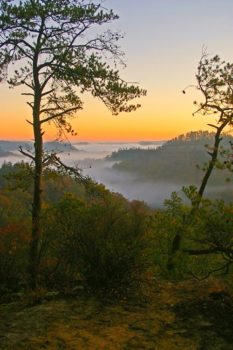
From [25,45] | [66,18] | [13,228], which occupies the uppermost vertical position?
[66,18]

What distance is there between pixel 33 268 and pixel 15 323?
3.10 metres

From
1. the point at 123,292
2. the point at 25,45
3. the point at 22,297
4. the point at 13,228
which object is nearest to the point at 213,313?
the point at 123,292

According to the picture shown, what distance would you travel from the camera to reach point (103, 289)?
8.85m

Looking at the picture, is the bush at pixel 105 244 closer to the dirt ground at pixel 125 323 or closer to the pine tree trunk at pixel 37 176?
the dirt ground at pixel 125 323

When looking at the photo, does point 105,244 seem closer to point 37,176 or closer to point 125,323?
point 125,323

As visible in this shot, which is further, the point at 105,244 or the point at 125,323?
the point at 105,244

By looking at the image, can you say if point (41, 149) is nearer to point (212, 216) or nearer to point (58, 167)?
point (58, 167)

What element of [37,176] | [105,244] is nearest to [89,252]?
[105,244]

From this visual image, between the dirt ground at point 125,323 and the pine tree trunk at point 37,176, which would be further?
the pine tree trunk at point 37,176

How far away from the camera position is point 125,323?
287 inches

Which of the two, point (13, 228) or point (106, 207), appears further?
point (13, 228)

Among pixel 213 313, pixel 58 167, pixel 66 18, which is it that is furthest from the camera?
pixel 58 167

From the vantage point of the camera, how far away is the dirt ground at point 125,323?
6.42 meters

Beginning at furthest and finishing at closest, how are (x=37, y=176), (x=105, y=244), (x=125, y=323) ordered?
1. (x=37, y=176)
2. (x=105, y=244)
3. (x=125, y=323)
